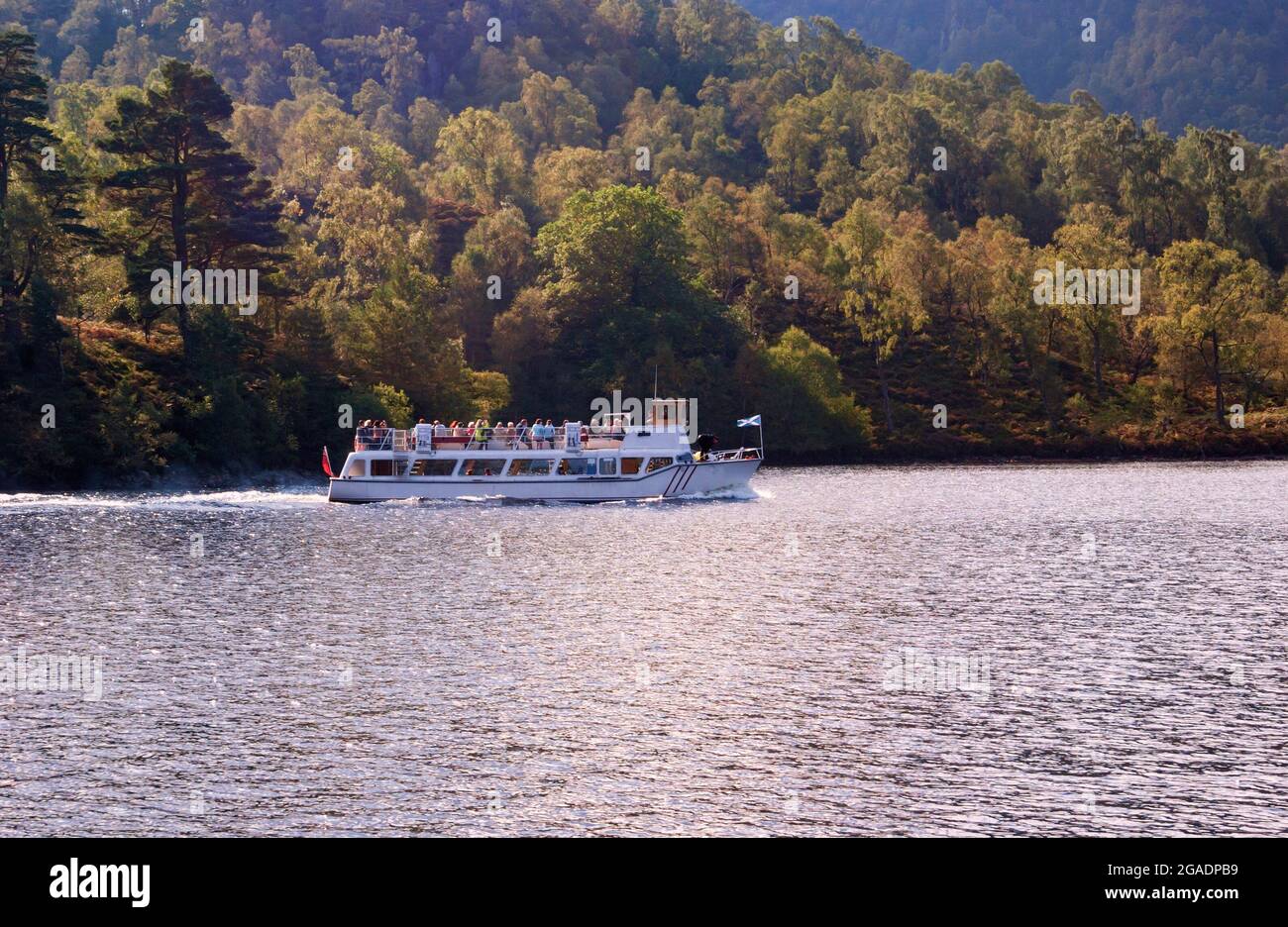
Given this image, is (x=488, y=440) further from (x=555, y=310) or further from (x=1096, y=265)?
(x=1096, y=265)

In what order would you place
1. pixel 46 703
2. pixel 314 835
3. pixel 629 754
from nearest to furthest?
pixel 314 835, pixel 629 754, pixel 46 703

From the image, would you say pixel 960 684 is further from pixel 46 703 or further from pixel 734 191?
pixel 734 191

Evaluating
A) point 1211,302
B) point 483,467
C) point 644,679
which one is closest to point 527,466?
point 483,467

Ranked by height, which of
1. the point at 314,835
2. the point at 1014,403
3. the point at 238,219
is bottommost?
the point at 314,835

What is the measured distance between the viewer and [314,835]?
27.2 m

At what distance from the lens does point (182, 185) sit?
113 meters

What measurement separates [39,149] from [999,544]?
274 ft

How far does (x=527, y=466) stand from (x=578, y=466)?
144 inches

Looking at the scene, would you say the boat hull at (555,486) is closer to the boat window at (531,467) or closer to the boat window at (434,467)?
the boat window at (531,467)

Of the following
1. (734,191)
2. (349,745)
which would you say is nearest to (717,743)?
(349,745)

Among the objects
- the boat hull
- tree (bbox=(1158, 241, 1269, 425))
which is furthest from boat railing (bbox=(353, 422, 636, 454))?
tree (bbox=(1158, 241, 1269, 425))

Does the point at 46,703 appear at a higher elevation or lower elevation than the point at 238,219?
lower

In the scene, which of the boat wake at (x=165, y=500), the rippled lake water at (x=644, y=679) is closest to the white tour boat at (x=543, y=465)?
the boat wake at (x=165, y=500)

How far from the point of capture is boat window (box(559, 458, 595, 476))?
321 ft
